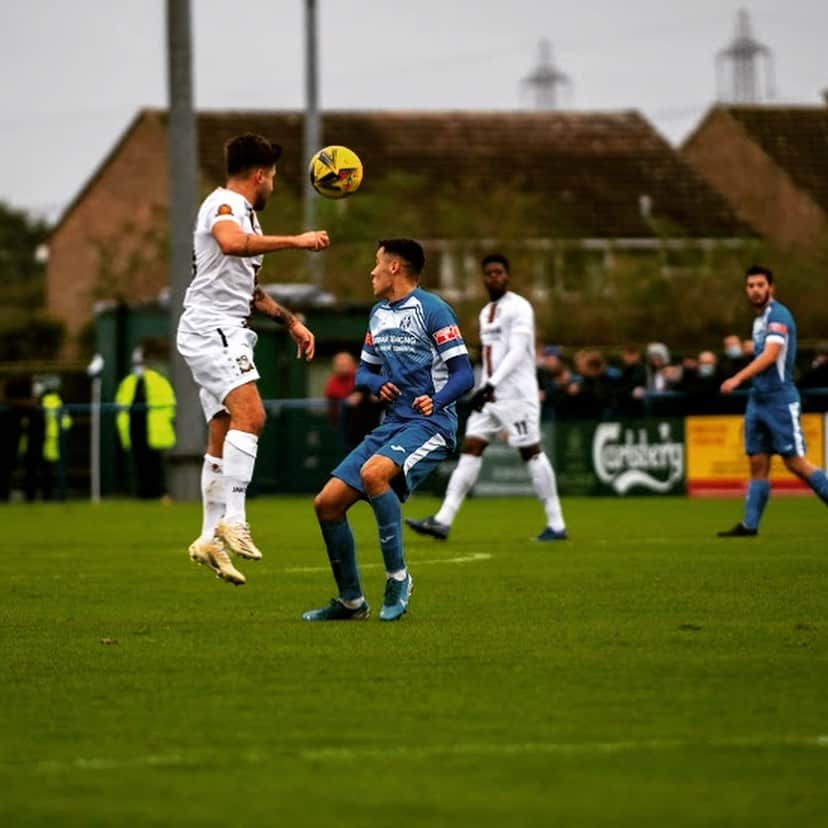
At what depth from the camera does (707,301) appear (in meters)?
48.5

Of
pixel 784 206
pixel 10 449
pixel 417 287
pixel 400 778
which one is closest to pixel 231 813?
pixel 400 778

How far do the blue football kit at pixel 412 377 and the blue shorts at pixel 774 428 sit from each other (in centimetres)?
732

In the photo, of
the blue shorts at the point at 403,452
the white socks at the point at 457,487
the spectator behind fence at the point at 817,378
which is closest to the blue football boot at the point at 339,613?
the blue shorts at the point at 403,452

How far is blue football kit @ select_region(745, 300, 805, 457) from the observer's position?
17.8m

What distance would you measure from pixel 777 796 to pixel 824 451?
903 inches

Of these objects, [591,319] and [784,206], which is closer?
[591,319]

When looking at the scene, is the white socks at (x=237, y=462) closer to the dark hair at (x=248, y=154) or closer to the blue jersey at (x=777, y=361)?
the dark hair at (x=248, y=154)

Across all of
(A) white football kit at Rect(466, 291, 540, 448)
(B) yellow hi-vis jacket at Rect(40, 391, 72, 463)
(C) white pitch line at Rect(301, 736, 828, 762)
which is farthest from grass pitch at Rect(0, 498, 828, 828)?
(B) yellow hi-vis jacket at Rect(40, 391, 72, 463)

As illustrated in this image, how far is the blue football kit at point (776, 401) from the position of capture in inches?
699

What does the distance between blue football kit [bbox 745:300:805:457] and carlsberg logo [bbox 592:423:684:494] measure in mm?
11732

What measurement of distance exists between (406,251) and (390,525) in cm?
137

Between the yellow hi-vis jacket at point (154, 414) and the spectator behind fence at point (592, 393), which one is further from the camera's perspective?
the yellow hi-vis jacket at point (154, 414)

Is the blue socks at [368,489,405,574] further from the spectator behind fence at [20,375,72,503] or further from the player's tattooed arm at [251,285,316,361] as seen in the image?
the spectator behind fence at [20,375,72,503]

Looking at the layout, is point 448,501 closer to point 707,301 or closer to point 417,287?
point 417,287
